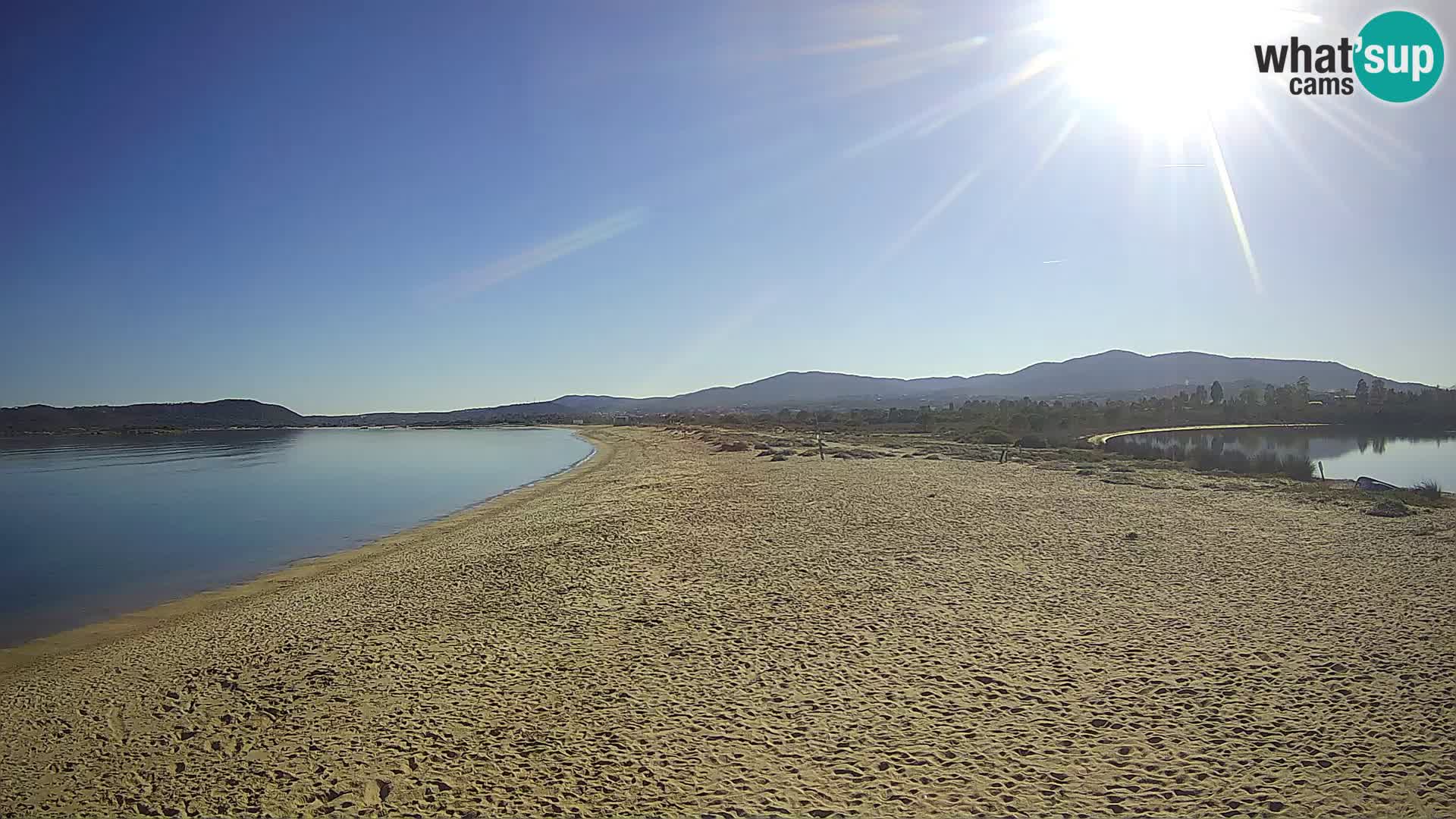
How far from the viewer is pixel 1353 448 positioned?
4394 centimetres

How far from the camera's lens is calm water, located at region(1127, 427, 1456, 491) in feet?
98.7

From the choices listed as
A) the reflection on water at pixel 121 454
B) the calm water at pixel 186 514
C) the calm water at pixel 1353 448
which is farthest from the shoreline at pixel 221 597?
the reflection on water at pixel 121 454

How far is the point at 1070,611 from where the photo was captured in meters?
8.91

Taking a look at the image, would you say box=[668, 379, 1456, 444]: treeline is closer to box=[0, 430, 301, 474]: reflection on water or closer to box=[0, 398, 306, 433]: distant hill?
box=[0, 430, 301, 474]: reflection on water

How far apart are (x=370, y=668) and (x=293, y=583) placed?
6.92 metres

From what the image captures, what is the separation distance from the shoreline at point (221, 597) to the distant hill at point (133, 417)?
449ft

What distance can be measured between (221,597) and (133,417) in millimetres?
151360

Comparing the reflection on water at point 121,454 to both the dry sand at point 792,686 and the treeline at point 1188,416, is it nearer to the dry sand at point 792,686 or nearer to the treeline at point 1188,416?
the dry sand at point 792,686

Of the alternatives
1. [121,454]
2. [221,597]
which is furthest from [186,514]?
[121,454]

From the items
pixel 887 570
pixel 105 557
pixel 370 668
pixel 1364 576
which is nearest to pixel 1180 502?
pixel 1364 576

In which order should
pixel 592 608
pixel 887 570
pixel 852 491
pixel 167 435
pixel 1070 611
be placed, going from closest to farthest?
pixel 1070 611, pixel 592 608, pixel 887 570, pixel 852 491, pixel 167 435

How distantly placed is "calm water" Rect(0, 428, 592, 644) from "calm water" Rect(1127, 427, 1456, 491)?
35.9m

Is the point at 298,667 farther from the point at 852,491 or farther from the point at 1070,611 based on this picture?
the point at 852,491

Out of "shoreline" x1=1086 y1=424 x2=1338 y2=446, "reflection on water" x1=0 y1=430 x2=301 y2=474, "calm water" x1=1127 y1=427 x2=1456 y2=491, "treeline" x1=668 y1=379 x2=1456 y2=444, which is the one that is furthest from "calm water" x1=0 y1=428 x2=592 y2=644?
"shoreline" x1=1086 y1=424 x2=1338 y2=446
